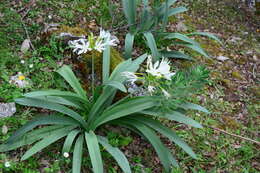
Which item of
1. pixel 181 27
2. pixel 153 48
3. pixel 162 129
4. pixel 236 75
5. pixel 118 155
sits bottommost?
pixel 118 155

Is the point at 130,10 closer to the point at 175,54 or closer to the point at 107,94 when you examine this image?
the point at 175,54

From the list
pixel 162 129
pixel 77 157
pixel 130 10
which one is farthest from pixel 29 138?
pixel 130 10

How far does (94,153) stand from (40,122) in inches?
16.1

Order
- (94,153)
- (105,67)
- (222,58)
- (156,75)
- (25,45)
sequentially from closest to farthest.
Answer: (156,75), (94,153), (105,67), (25,45), (222,58)

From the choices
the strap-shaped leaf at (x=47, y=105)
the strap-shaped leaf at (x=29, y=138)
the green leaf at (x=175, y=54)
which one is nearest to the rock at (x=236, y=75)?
the green leaf at (x=175, y=54)

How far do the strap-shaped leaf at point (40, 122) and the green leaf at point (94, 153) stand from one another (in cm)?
18

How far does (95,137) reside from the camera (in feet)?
6.08

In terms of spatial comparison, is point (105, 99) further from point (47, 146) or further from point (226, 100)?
point (226, 100)

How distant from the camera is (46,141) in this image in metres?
1.80

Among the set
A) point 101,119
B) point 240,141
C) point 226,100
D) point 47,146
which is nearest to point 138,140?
point 101,119

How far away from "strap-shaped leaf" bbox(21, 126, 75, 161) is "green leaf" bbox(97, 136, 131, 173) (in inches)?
9.7

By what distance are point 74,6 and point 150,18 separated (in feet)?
3.07

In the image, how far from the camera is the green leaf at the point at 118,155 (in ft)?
5.79

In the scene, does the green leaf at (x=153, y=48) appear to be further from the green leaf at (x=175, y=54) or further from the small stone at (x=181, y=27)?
the small stone at (x=181, y=27)
